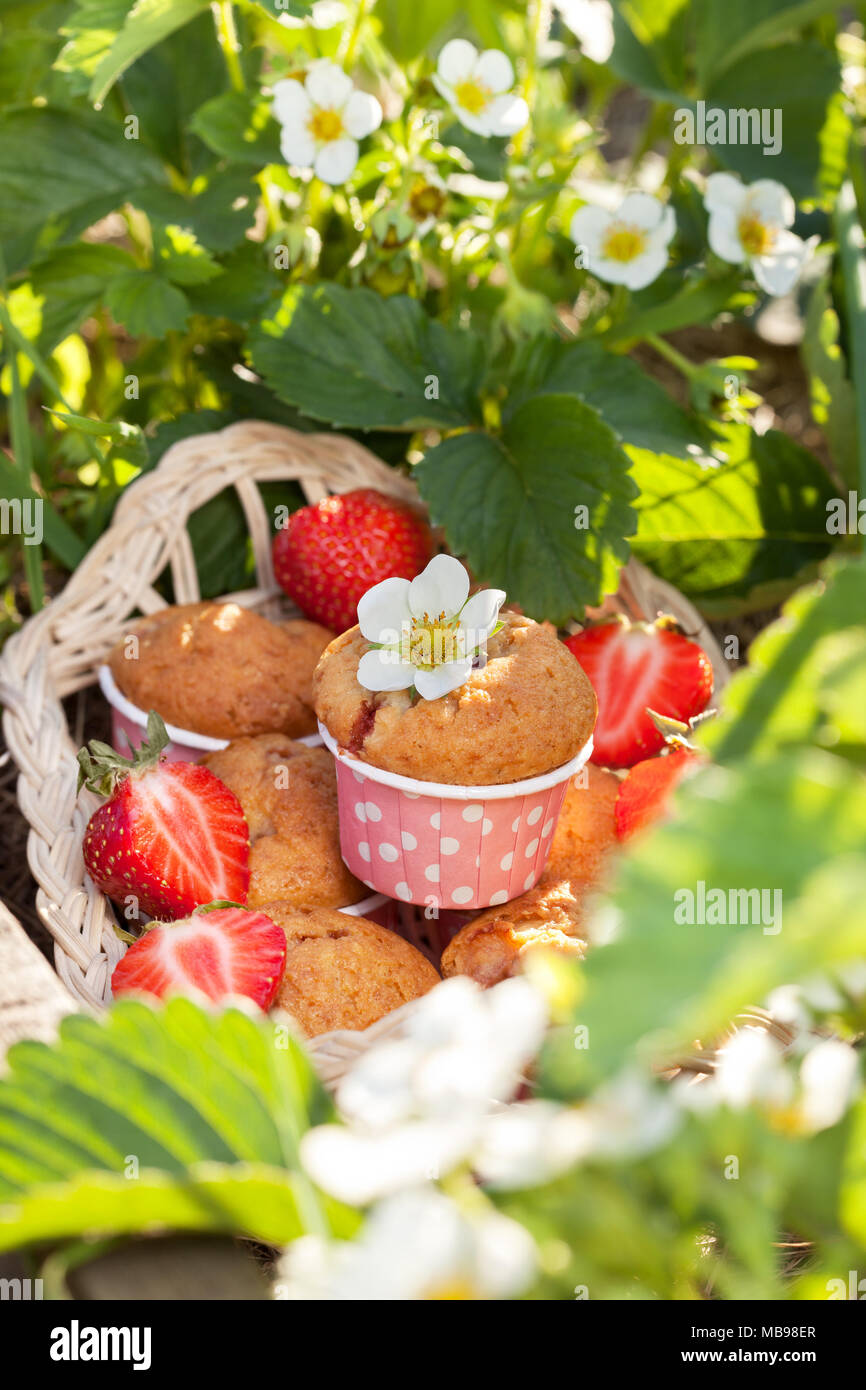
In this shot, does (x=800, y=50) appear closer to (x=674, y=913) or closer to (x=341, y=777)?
(x=341, y=777)

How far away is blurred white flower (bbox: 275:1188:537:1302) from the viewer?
1.32 ft

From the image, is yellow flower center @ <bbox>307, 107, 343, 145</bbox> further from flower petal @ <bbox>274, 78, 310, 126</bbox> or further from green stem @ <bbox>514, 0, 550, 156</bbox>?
green stem @ <bbox>514, 0, 550, 156</bbox>

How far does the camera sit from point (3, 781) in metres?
1.49

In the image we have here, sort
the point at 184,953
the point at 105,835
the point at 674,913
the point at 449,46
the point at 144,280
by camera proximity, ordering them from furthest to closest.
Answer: the point at 144,280, the point at 449,46, the point at 105,835, the point at 184,953, the point at 674,913

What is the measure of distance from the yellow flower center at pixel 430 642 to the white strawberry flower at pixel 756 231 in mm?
724

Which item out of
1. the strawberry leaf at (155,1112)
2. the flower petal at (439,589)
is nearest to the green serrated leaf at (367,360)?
the flower petal at (439,589)

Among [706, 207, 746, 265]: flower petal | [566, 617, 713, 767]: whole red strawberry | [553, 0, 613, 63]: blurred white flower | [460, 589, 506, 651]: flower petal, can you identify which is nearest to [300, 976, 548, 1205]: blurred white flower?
[460, 589, 506, 651]: flower petal

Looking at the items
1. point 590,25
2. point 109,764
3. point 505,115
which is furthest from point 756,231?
point 109,764

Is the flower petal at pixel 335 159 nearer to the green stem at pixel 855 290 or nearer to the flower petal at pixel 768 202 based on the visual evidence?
the flower petal at pixel 768 202

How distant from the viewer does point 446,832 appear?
3.32 ft

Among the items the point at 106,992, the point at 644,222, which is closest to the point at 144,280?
the point at 644,222

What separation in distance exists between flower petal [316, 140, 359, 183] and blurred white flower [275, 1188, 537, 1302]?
3.88 ft

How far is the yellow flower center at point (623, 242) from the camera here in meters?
1.46
